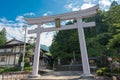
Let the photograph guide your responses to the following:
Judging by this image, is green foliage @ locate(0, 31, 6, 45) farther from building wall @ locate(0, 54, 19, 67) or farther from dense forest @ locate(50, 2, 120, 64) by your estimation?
dense forest @ locate(50, 2, 120, 64)

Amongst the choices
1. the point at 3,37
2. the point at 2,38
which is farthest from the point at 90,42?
the point at 3,37

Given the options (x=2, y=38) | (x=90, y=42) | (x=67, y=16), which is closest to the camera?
(x=67, y=16)

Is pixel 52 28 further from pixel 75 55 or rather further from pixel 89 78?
pixel 75 55

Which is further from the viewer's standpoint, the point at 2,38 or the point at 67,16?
the point at 2,38

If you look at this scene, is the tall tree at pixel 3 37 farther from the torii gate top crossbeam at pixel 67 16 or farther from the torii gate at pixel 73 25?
the torii gate at pixel 73 25

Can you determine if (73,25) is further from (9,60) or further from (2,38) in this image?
(2,38)

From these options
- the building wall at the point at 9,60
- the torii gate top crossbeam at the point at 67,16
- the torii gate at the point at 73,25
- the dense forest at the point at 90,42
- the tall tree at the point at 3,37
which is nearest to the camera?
the torii gate at the point at 73,25

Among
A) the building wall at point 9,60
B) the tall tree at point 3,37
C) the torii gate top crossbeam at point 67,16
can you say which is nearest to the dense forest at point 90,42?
the torii gate top crossbeam at point 67,16

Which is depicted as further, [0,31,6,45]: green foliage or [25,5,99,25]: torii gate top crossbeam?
[0,31,6,45]: green foliage

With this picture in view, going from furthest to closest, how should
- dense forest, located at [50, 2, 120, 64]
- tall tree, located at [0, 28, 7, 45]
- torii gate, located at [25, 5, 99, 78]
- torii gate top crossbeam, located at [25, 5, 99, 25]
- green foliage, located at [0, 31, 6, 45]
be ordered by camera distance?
tall tree, located at [0, 28, 7, 45], green foliage, located at [0, 31, 6, 45], dense forest, located at [50, 2, 120, 64], torii gate top crossbeam, located at [25, 5, 99, 25], torii gate, located at [25, 5, 99, 78]

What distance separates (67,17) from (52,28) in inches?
61.0

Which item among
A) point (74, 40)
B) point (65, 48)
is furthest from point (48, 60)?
point (74, 40)

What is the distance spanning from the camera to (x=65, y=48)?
23641mm

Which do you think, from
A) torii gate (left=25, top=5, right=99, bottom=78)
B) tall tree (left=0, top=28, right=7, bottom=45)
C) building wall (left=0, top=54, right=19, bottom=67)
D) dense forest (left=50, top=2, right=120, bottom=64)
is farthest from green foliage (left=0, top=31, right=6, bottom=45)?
torii gate (left=25, top=5, right=99, bottom=78)
